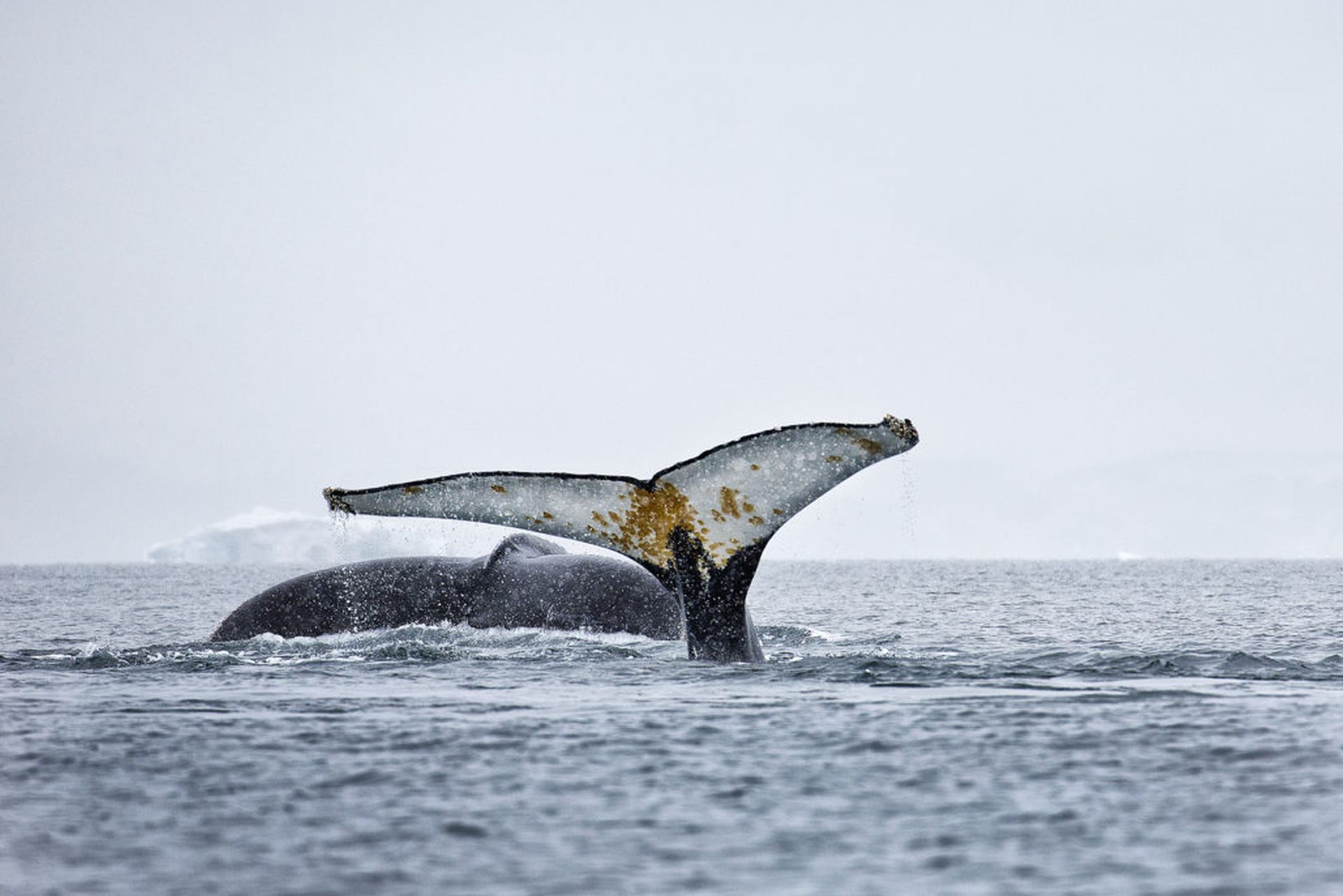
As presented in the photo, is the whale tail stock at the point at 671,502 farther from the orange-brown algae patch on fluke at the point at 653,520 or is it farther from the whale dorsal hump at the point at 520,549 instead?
the whale dorsal hump at the point at 520,549

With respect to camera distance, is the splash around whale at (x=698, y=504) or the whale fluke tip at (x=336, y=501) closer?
the splash around whale at (x=698, y=504)

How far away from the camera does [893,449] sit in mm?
8398

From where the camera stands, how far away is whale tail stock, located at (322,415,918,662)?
9.12 metres

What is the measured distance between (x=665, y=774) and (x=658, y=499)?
8.89 ft

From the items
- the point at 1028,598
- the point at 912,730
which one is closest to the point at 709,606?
the point at 912,730

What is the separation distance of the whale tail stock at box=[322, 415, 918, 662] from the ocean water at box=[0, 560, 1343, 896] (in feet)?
3.09

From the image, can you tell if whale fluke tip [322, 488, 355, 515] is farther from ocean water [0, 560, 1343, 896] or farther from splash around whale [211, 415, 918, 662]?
ocean water [0, 560, 1343, 896]

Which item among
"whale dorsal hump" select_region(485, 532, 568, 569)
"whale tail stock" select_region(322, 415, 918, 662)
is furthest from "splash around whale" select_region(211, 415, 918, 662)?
"whale dorsal hump" select_region(485, 532, 568, 569)

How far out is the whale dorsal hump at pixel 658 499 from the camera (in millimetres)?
9117

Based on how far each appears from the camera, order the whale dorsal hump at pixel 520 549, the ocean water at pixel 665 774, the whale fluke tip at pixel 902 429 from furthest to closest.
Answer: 1. the whale dorsal hump at pixel 520 549
2. the whale fluke tip at pixel 902 429
3. the ocean water at pixel 665 774

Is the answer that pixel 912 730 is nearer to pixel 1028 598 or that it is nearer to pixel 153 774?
pixel 153 774

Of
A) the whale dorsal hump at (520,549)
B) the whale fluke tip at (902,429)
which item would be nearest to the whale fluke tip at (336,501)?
the whale fluke tip at (902,429)

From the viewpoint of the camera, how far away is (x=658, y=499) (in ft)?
31.3

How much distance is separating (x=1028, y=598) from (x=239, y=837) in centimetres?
3784
